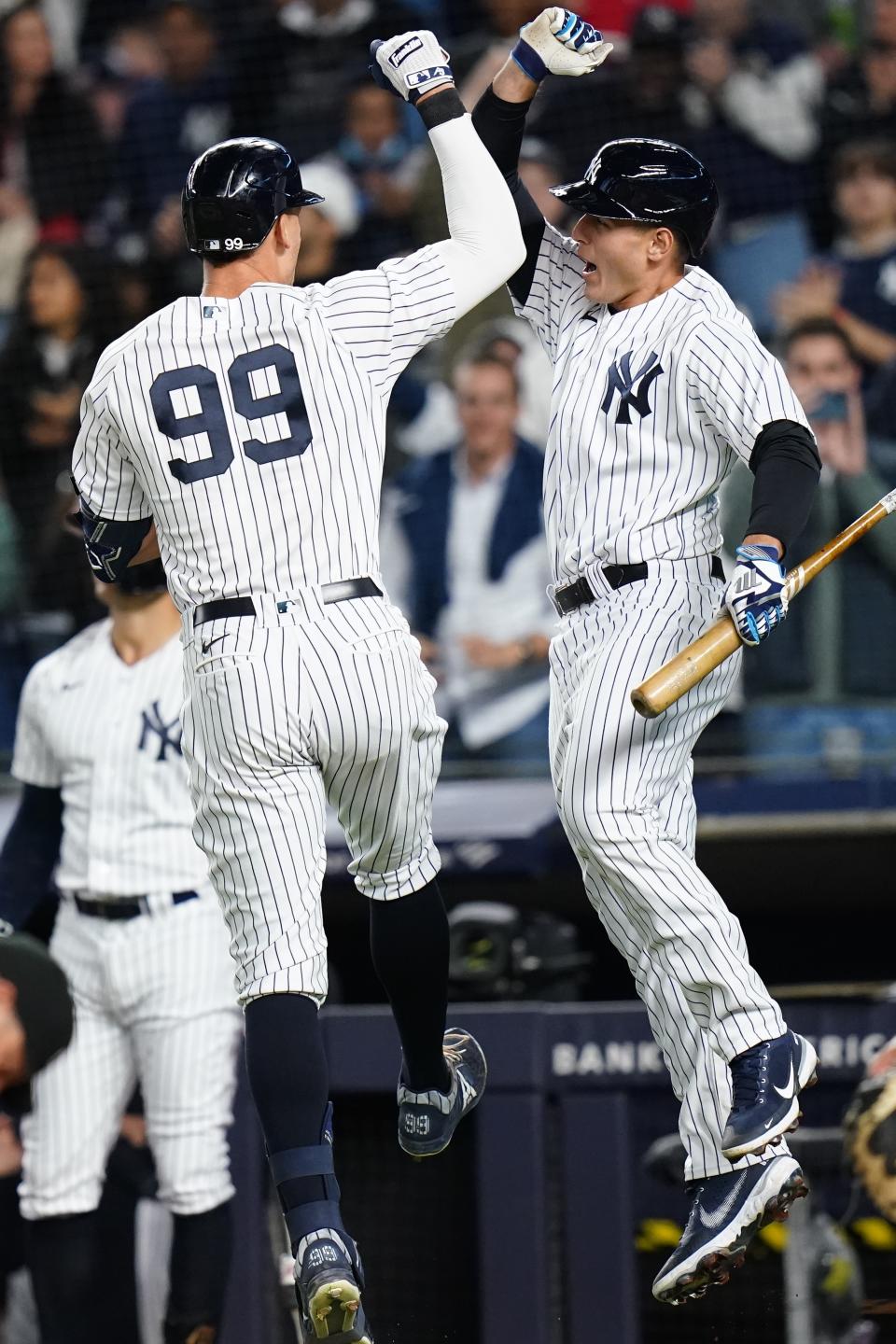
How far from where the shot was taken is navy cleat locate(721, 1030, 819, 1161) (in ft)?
10.7

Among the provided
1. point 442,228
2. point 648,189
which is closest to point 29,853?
point 648,189

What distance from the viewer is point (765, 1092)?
3328 mm

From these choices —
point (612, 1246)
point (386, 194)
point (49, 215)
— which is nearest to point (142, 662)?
point (612, 1246)

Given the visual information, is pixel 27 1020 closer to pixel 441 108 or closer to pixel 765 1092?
pixel 765 1092

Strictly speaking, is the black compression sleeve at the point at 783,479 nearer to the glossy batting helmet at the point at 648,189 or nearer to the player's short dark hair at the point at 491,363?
the glossy batting helmet at the point at 648,189

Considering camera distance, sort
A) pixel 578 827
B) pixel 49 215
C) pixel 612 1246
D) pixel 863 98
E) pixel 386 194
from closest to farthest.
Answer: pixel 578 827, pixel 612 1246, pixel 863 98, pixel 386 194, pixel 49 215

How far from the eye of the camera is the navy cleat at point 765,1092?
3.27 m

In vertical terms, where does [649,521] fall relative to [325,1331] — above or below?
above

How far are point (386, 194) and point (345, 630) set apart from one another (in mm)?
4506

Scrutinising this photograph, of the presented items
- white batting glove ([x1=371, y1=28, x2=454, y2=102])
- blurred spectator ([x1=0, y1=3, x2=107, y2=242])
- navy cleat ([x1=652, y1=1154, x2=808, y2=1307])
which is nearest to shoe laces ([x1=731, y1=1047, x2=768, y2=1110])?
navy cleat ([x1=652, y1=1154, x2=808, y2=1307])

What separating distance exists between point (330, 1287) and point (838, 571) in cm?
344

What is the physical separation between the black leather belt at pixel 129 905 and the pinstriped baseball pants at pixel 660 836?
4.80 ft

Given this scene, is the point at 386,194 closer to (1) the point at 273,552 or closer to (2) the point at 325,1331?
(1) the point at 273,552

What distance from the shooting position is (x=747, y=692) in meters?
5.98
